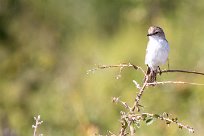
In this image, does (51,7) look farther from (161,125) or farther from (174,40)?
(161,125)

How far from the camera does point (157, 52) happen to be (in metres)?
6.22

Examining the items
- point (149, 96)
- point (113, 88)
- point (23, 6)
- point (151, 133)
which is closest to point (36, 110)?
point (113, 88)

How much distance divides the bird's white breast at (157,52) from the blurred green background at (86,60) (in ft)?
2.53

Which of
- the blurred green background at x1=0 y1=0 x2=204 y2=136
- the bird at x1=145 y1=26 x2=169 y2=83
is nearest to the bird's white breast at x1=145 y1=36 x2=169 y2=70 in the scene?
the bird at x1=145 y1=26 x2=169 y2=83

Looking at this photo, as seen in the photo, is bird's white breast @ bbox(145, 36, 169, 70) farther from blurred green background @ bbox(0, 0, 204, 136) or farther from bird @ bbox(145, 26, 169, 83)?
blurred green background @ bbox(0, 0, 204, 136)

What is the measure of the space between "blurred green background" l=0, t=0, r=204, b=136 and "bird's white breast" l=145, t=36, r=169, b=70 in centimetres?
77

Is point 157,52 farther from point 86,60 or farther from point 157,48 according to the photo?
point 86,60

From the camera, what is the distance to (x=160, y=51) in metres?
6.21

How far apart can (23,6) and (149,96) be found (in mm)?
8573

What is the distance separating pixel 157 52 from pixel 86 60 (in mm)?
8587

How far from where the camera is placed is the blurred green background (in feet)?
27.9

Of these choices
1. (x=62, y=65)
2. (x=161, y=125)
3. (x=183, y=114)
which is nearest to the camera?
(x=161, y=125)

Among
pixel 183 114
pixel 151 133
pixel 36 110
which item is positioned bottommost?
pixel 151 133

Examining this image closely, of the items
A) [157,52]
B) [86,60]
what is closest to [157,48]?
[157,52]
